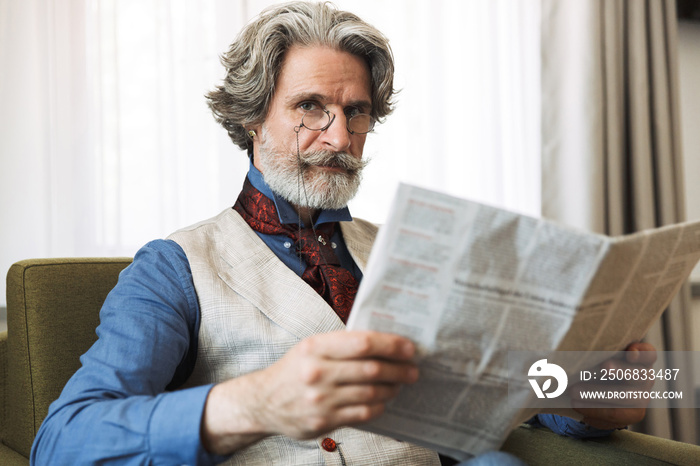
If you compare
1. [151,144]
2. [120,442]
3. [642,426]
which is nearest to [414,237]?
[120,442]

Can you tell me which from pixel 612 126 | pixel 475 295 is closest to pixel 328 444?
pixel 475 295

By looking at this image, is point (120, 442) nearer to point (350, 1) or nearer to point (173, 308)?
point (173, 308)

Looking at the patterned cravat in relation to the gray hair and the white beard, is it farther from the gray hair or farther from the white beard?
the gray hair

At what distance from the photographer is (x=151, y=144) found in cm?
178

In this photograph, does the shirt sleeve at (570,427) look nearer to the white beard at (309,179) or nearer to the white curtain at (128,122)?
the white beard at (309,179)

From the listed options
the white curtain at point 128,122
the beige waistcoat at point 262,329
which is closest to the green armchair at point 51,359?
the beige waistcoat at point 262,329

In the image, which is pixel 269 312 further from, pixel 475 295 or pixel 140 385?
pixel 475 295

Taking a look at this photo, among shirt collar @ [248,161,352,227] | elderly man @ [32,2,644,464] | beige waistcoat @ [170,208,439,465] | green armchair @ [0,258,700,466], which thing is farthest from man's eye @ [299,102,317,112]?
green armchair @ [0,258,700,466]

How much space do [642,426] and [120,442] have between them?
2153mm

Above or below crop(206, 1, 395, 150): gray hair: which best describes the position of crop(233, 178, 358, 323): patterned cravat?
below

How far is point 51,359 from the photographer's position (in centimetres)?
99

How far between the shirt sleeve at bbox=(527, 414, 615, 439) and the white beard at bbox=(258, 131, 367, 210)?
574mm

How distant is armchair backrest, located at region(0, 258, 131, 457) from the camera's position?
971mm

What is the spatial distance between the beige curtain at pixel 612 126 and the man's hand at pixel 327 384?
1.85m
